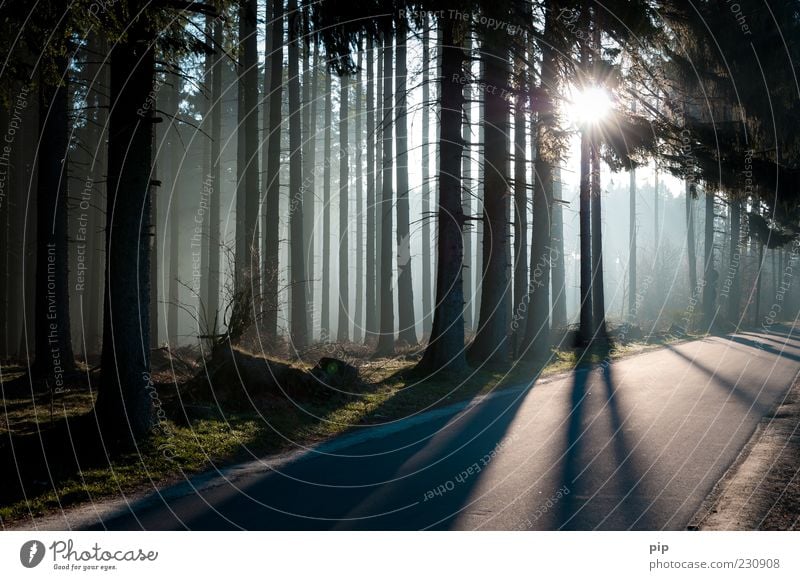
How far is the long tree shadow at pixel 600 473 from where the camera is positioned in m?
6.32

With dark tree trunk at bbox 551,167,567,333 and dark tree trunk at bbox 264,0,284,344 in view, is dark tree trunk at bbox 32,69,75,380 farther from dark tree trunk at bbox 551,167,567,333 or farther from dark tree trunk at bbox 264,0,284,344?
dark tree trunk at bbox 551,167,567,333

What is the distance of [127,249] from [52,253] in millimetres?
6617

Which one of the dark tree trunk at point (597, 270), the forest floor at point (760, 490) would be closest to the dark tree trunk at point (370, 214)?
the dark tree trunk at point (597, 270)

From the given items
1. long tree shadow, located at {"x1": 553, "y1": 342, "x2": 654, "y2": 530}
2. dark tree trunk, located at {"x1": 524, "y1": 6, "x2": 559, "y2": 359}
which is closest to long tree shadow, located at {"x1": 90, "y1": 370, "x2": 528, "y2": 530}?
long tree shadow, located at {"x1": 553, "y1": 342, "x2": 654, "y2": 530}

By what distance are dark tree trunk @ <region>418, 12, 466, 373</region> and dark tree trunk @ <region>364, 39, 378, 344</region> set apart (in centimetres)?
1538

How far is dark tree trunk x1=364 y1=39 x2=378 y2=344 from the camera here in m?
33.7

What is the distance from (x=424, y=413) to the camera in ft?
42.7

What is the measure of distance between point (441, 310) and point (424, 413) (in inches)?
183

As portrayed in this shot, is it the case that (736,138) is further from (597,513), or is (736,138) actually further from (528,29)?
(597,513)

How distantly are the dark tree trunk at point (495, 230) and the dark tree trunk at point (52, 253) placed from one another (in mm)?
9986

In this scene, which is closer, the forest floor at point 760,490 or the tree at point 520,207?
the forest floor at point 760,490

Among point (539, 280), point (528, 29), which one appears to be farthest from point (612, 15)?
point (539, 280)

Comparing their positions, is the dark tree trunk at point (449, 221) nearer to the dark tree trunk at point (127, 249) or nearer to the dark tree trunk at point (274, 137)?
the dark tree trunk at point (274, 137)

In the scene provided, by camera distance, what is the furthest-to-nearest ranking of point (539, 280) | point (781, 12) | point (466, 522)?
point (539, 280)
point (781, 12)
point (466, 522)
